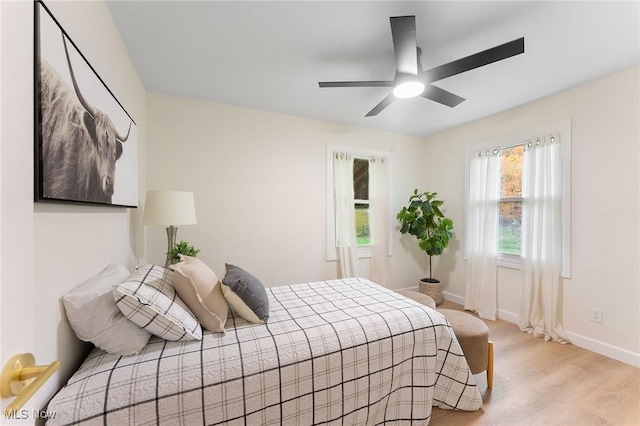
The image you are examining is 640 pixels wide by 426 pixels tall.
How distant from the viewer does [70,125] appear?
3.54ft

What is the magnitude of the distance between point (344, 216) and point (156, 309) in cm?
257

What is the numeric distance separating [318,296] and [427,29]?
206cm

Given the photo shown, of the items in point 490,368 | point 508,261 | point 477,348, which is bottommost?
point 490,368

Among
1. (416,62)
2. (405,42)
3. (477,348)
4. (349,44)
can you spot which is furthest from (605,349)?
(349,44)

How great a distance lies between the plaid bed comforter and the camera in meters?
0.98

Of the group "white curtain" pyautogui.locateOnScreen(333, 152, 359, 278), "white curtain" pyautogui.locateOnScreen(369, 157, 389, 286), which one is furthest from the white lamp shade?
"white curtain" pyautogui.locateOnScreen(369, 157, 389, 286)

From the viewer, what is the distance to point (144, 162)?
2496 mm

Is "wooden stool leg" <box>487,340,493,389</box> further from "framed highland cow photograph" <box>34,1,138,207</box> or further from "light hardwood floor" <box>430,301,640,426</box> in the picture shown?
"framed highland cow photograph" <box>34,1,138,207</box>

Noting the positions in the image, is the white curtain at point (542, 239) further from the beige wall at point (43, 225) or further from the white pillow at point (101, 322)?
the beige wall at point (43, 225)

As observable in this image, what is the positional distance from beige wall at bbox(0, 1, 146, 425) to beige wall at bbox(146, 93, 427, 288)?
0.60m

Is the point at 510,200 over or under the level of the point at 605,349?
over

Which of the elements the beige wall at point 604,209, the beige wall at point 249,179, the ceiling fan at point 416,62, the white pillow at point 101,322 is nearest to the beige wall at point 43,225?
the white pillow at point 101,322

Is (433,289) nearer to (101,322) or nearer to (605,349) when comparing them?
(605,349)

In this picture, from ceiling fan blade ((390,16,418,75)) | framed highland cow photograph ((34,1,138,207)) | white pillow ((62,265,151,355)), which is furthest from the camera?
ceiling fan blade ((390,16,418,75))
